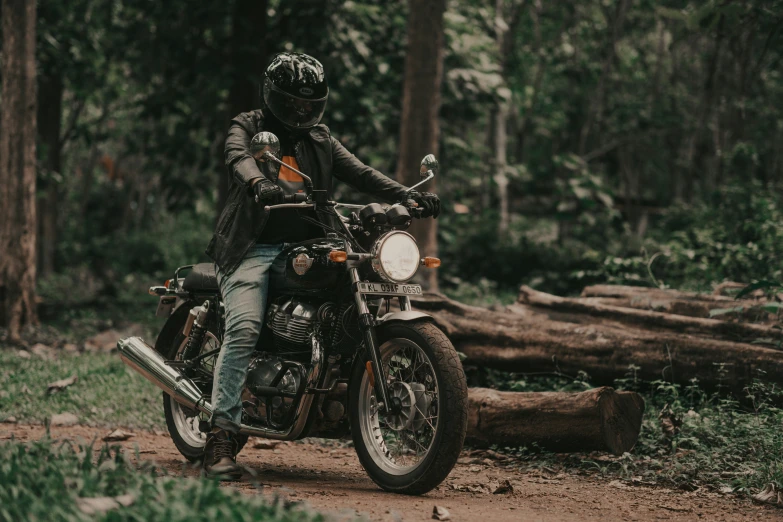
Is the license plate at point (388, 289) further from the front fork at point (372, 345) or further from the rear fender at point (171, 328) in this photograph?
the rear fender at point (171, 328)

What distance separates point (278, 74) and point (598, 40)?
20.6 meters

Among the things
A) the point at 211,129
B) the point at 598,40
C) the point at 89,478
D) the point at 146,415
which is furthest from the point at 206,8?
the point at 598,40

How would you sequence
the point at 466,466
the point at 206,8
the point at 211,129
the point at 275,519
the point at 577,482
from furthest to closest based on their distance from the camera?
the point at 211,129 < the point at 206,8 < the point at 466,466 < the point at 577,482 < the point at 275,519

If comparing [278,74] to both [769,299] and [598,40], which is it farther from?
[598,40]

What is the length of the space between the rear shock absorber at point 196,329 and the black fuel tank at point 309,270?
0.85 meters

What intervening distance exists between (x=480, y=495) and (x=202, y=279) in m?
2.32

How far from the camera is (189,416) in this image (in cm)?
633

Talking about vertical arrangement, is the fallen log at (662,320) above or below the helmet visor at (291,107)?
below

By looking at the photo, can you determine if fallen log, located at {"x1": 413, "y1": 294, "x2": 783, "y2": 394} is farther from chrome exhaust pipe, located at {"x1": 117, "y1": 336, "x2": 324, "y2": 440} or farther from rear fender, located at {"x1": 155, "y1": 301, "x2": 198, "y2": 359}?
chrome exhaust pipe, located at {"x1": 117, "y1": 336, "x2": 324, "y2": 440}

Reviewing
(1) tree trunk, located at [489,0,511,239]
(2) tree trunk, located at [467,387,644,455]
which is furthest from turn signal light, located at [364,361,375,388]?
(1) tree trunk, located at [489,0,511,239]

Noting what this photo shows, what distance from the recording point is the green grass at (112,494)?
3416mm

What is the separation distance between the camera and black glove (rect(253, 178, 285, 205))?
15.9ft

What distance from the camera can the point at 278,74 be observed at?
18.2 feet

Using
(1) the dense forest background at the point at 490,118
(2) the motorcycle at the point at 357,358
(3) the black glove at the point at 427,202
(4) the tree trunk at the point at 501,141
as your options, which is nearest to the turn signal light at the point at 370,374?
(2) the motorcycle at the point at 357,358
